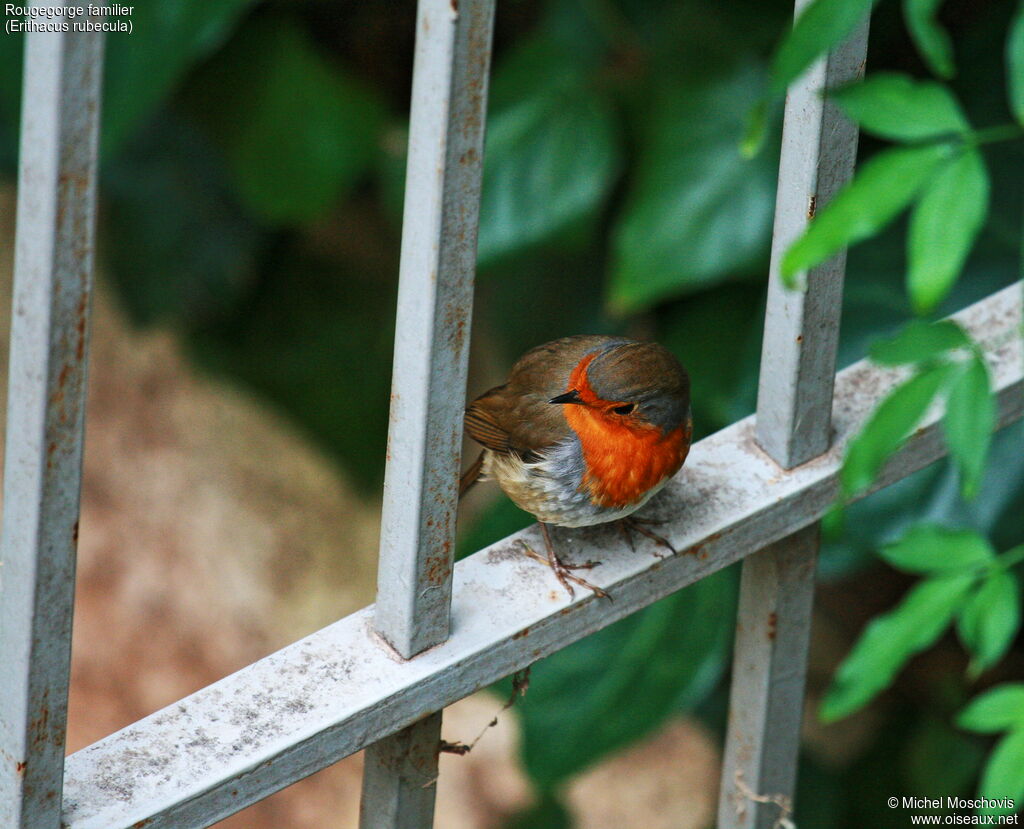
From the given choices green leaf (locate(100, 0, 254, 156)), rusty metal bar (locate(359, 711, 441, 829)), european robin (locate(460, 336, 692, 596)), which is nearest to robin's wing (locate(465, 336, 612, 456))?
european robin (locate(460, 336, 692, 596))

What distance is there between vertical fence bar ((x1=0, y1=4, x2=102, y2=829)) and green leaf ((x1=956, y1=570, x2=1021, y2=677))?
599 mm

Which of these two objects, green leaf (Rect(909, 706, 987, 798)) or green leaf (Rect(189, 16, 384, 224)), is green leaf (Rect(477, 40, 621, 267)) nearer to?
green leaf (Rect(189, 16, 384, 224))

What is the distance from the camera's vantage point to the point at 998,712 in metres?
0.81

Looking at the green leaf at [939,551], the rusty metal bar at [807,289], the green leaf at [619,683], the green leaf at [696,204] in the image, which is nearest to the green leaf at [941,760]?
the green leaf at [619,683]

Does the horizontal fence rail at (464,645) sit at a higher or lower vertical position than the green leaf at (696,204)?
lower

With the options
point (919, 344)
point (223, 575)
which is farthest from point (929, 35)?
point (223, 575)

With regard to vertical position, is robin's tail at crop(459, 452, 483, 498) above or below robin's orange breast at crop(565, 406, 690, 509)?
below

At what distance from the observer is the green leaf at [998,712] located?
80cm

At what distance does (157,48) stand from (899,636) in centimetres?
209

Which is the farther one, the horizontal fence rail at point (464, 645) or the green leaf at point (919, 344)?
the horizontal fence rail at point (464, 645)

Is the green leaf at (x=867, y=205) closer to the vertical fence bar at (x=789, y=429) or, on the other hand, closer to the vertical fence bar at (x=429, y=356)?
the vertical fence bar at (x=429, y=356)

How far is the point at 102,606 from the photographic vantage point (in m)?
4.14

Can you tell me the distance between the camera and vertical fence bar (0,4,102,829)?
29.7 inches

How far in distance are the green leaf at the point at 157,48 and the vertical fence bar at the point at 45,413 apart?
1755 mm
